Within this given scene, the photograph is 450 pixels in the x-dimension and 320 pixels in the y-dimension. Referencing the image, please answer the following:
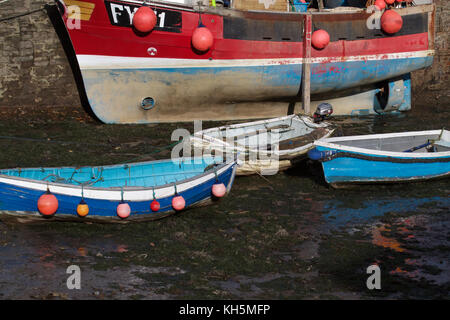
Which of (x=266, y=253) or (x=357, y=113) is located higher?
(x=357, y=113)

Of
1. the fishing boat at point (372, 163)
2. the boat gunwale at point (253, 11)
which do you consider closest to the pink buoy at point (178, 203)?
the fishing boat at point (372, 163)

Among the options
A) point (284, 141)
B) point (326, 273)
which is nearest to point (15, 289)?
point (326, 273)

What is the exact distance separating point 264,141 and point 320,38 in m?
3.83

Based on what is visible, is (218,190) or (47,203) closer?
(47,203)

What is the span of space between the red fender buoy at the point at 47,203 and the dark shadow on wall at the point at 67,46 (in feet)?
21.8

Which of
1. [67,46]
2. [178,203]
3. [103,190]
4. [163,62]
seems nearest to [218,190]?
[178,203]

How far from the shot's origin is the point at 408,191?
11.5 metres

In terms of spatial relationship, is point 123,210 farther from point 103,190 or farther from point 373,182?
point 373,182

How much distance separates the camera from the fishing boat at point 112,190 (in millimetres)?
9180

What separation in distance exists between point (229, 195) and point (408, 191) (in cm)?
329

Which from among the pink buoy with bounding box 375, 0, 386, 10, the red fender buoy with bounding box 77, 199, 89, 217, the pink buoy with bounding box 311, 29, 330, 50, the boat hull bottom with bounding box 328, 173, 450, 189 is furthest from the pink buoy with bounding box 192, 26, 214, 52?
the red fender buoy with bounding box 77, 199, 89, 217

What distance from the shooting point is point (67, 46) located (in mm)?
15922

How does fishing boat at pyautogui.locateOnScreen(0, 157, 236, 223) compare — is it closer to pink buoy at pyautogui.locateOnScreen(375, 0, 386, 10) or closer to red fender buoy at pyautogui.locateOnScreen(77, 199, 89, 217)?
red fender buoy at pyautogui.locateOnScreen(77, 199, 89, 217)
